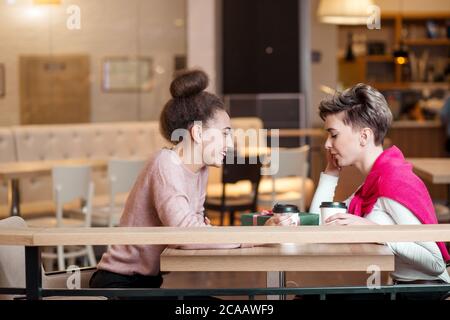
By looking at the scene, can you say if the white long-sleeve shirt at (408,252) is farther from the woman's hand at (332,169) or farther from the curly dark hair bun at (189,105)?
the curly dark hair bun at (189,105)

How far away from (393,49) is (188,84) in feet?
31.5

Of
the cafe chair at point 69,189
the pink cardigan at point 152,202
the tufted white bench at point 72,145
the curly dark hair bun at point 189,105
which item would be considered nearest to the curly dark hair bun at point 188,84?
the curly dark hair bun at point 189,105

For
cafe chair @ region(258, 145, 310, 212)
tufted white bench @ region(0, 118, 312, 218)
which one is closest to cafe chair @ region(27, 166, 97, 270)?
tufted white bench @ region(0, 118, 312, 218)

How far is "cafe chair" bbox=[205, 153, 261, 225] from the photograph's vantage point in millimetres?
6066

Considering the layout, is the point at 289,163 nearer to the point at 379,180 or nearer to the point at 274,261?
the point at 379,180

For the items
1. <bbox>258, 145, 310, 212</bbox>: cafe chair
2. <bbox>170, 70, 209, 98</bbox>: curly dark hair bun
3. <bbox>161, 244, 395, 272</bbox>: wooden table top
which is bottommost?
<bbox>258, 145, 310, 212</bbox>: cafe chair

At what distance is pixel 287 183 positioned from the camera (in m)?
7.27

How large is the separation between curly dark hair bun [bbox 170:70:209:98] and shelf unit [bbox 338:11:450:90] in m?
9.36

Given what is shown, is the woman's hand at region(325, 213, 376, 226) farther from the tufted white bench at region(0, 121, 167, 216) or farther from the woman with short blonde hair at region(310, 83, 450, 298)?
the tufted white bench at region(0, 121, 167, 216)

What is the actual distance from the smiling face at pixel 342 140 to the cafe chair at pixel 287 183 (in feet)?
11.2

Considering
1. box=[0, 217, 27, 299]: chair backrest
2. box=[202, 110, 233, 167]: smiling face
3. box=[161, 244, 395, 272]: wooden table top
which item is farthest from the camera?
box=[202, 110, 233, 167]: smiling face

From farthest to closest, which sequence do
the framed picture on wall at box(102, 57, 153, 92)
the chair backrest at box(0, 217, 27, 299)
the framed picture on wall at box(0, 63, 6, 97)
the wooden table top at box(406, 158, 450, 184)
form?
the framed picture on wall at box(102, 57, 153, 92)
the framed picture on wall at box(0, 63, 6, 97)
the wooden table top at box(406, 158, 450, 184)
the chair backrest at box(0, 217, 27, 299)

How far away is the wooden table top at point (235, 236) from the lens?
2.04 m

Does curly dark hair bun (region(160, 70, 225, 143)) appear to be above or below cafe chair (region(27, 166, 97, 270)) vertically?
above
